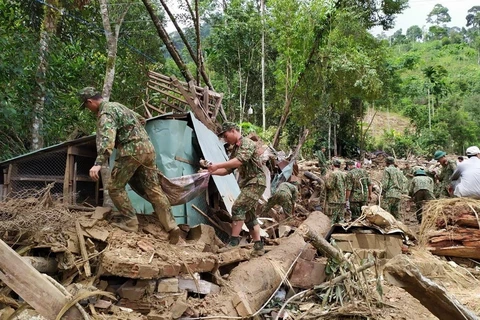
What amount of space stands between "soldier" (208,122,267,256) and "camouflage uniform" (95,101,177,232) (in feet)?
3.08

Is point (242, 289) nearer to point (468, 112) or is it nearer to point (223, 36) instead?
point (223, 36)

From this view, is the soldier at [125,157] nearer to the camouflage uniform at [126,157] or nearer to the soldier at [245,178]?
the camouflage uniform at [126,157]

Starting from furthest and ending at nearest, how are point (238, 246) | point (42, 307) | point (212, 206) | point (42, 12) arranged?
point (42, 12) → point (212, 206) → point (238, 246) → point (42, 307)

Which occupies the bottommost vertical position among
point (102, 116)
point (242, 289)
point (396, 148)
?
point (396, 148)

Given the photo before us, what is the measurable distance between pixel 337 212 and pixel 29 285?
8.58 metres

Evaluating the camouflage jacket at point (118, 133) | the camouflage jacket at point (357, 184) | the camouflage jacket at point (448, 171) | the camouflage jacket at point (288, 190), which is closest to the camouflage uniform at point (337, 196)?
the camouflage jacket at point (357, 184)

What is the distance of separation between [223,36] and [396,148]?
15.3 m

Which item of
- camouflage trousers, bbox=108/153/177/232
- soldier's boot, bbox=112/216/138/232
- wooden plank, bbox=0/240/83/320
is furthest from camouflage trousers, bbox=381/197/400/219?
wooden plank, bbox=0/240/83/320

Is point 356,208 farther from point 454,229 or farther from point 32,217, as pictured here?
point 32,217

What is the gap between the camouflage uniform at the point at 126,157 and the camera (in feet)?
15.5

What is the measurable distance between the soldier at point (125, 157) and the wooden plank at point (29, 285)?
1831mm

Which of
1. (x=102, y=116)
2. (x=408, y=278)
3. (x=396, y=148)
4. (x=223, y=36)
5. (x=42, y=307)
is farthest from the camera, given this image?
(x=396, y=148)

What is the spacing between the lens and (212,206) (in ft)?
23.8

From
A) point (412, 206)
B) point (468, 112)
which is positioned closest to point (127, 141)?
point (412, 206)
